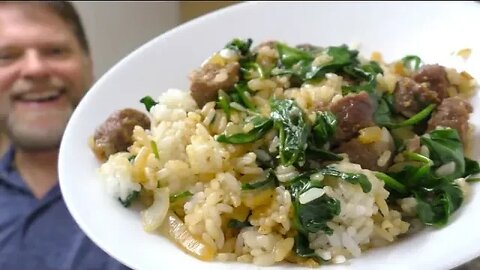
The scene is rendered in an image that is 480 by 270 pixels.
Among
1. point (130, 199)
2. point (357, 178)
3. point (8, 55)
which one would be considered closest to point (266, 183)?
point (357, 178)

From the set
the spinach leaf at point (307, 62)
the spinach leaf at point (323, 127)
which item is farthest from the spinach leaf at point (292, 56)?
the spinach leaf at point (323, 127)

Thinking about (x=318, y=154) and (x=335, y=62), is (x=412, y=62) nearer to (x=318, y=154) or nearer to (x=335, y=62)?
(x=335, y=62)

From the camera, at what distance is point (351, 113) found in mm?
1264

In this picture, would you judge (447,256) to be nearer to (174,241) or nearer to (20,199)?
(174,241)

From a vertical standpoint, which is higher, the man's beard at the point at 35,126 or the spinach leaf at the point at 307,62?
the spinach leaf at the point at 307,62

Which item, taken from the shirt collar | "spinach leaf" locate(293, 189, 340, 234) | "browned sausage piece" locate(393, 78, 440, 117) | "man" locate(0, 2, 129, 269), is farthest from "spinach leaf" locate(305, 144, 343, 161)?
the shirt collar

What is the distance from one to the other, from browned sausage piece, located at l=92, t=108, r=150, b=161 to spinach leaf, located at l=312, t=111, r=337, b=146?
1.33ft

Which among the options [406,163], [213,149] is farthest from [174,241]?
[406,163]

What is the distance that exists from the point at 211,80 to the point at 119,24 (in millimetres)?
750

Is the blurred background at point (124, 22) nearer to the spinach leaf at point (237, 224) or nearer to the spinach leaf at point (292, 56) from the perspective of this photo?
the spinach leaf at point (292, 56)

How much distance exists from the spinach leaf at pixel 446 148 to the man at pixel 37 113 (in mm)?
802

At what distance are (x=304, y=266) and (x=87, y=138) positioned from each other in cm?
61

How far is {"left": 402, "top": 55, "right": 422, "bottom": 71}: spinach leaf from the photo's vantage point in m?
1.54

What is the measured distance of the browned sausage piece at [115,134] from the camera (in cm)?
141
